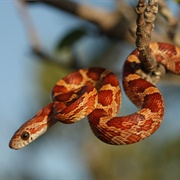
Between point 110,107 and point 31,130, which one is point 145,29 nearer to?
point 110,107

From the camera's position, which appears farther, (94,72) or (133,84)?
(94,72)

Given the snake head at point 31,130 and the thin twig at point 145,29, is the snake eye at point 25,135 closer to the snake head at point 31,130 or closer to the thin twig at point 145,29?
the snake head at point 31,130

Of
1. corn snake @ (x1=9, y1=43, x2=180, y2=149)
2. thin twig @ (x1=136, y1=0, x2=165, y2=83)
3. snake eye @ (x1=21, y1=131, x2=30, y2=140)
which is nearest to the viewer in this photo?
thin twig @ (x1=136, y1=0, x2=165, y2=83)

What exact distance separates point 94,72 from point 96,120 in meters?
1.52

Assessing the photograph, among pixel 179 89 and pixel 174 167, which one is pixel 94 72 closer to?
pixel 179 89

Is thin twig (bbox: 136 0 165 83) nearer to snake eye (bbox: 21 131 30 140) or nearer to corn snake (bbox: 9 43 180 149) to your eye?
corn snake (bbox: 9 43 180 149)

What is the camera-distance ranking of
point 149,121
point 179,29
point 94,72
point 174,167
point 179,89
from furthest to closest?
point 174,167
point 179,89
point 179,29
point 94,72
point 149,121

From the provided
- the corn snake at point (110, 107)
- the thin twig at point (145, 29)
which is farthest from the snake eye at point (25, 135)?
the thin twig at point (145, 29)

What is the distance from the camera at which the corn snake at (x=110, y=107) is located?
6.70 m

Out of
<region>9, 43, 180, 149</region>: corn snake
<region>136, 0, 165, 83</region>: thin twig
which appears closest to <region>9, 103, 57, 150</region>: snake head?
<region>9, 43, 180, 149</region>: corn snake

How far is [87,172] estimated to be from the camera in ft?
43.8

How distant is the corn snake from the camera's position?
6.70 meters

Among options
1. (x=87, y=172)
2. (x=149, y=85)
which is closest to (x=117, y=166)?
(x=87, y=172)

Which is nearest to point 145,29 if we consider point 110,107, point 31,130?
point 110,107
